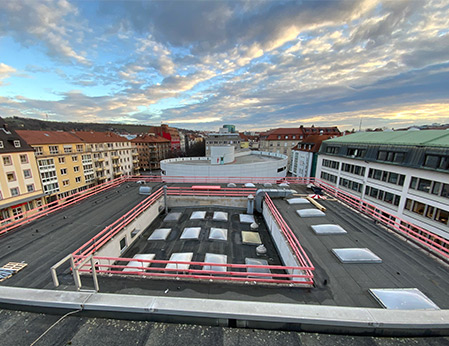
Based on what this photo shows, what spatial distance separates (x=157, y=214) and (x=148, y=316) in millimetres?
15815

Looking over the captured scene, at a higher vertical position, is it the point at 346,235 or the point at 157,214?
the point at 346,235

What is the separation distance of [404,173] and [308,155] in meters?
29.4

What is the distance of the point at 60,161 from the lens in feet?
133

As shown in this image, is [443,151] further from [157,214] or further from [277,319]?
[157,214]

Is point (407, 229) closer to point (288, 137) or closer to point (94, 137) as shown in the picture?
point (94, 137)

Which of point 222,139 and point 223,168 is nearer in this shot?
point 223,168

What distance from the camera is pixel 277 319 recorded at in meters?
4.60

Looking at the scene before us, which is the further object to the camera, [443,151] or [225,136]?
[225,136]

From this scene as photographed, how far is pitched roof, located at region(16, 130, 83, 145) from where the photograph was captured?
36.3m

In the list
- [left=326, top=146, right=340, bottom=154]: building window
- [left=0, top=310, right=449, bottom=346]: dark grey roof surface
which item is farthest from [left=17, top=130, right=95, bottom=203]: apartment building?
[left=326, top=146, right=340, bottom=154]: building window

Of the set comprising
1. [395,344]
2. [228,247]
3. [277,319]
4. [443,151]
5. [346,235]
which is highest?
[443,151]

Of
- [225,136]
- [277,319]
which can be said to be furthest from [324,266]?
[225,136]

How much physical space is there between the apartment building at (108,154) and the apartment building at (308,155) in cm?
5870

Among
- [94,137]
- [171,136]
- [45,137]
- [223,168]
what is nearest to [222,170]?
[223,168]
